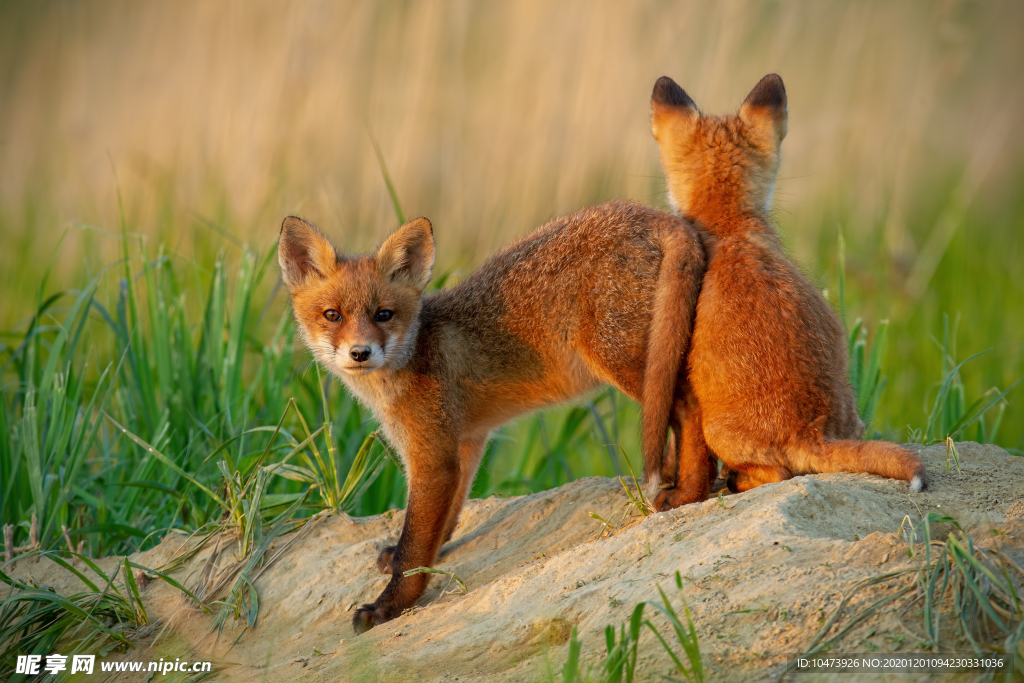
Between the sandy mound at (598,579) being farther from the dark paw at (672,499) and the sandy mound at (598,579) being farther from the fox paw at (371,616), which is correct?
the dark paw at (672,499)

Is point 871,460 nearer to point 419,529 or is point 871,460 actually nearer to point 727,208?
point 727,208

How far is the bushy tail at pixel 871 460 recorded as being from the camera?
3177 mm

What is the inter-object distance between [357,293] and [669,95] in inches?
74.5

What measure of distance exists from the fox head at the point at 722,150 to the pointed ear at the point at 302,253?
1.79m

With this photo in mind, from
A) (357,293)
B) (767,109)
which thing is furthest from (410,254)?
(767,109)

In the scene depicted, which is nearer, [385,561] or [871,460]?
[871,460]

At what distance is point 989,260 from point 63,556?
718 centimetres

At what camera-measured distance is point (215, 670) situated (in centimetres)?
345

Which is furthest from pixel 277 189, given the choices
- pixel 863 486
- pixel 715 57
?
pixel 863 486

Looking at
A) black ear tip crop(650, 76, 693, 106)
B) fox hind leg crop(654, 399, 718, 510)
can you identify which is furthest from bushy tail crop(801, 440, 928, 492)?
black ear tip crop(650, 76, 693, 106)

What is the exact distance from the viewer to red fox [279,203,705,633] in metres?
3.91

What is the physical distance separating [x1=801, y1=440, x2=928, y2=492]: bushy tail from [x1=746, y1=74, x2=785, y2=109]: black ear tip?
1.87 metres

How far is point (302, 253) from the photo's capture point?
4582mm

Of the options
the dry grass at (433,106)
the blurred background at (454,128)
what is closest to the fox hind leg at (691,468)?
the blurred background at (454,128)
